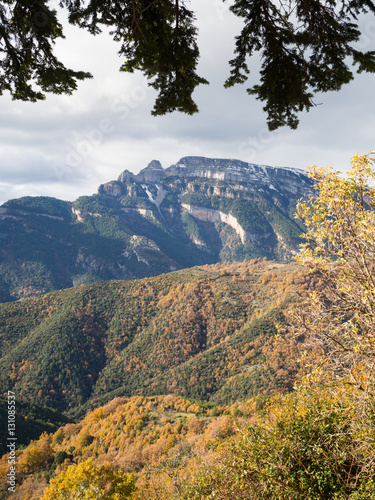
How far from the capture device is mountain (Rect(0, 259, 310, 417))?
333 ft

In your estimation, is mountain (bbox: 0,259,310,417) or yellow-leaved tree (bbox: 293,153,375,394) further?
mountain (bbox: 0,259,310,417)

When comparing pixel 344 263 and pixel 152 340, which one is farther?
pixel 152 340

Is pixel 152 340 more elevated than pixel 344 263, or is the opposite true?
pixel 344 263

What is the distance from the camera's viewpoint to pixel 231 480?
1134cm

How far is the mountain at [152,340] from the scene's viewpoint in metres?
101

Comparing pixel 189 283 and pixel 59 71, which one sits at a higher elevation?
pixel 59 71

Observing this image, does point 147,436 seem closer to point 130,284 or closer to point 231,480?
point 231,480

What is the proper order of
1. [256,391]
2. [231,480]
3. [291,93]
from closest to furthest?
[291,93], [231,480], [256,391]

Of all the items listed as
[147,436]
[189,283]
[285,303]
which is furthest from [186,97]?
[189,283]

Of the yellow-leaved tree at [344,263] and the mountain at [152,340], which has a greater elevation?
the yellow-leaved tree at [344,263]

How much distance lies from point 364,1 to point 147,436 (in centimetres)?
7405

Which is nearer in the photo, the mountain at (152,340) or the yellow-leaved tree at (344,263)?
the yellow-leaved tree at (344,263)

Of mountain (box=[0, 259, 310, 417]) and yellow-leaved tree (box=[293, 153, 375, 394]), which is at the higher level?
yellow-leaved tree (box=[293, 153, 375, 394])

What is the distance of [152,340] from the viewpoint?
13738 cm
